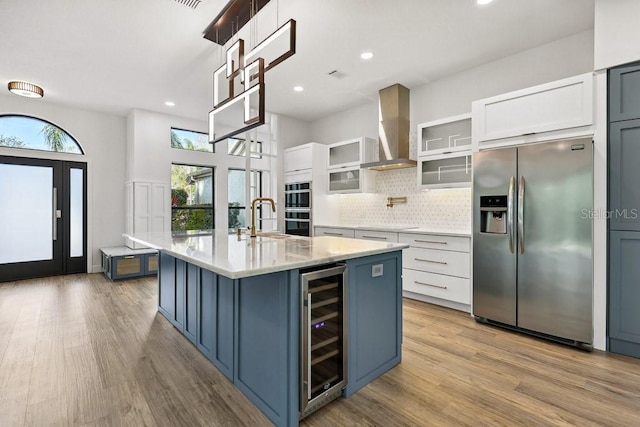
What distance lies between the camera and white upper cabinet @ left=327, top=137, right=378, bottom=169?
4.86 meters

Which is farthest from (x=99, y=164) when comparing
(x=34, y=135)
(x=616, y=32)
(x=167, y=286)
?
(x=616, y=32)

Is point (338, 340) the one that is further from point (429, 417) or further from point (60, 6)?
point (60, 6)

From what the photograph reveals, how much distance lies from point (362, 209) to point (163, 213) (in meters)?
3.77

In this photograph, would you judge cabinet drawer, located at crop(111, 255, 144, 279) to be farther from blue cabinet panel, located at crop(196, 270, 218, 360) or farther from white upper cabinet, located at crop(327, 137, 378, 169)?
white upper cabinet, located at crop(327, 137, 378, 169)

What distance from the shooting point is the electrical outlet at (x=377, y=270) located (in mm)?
2119

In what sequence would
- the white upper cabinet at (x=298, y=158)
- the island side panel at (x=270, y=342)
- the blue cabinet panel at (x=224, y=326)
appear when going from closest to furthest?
the island side panel at (x=270, y=342) < the blue cabinet panel at (x=224, y=326) < the white upper cabinet at (x=298, y=158)

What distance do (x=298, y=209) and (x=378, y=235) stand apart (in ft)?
5.91

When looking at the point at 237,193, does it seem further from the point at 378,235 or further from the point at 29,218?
the point at 378,235

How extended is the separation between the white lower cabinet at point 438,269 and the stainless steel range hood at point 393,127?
116 cm

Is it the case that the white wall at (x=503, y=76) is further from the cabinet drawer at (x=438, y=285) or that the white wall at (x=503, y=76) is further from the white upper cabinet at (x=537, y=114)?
the cabinet drawer at (x=438, y=285)

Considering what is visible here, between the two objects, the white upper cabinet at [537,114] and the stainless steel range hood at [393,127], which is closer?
the white upper cabinet at [537,114]

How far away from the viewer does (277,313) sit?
1662mm

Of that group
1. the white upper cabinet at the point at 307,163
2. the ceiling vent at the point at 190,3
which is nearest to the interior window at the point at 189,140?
the white upper cabinet at the point at 307,163

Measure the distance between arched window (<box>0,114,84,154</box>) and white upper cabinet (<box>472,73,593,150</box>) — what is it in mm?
6519
